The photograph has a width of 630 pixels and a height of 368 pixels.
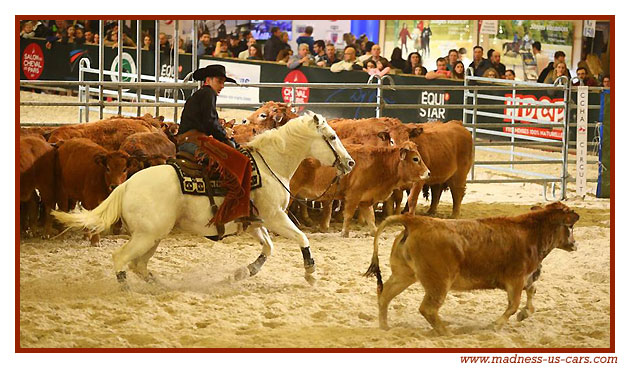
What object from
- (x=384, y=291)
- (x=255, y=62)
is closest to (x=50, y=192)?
(x=384, y=291)

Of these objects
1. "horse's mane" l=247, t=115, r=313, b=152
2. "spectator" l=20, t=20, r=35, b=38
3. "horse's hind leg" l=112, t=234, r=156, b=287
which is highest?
"spectator" l=20, t=20, r=35, b=38

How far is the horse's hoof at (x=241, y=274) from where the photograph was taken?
7680 millimetres

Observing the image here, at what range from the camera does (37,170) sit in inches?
347

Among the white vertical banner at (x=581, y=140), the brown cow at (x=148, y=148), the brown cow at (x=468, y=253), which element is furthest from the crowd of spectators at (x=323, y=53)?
the brown cow at (x=468, y=253)

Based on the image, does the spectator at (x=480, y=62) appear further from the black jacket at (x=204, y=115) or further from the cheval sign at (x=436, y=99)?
the black jacket at (x=204, y=115)

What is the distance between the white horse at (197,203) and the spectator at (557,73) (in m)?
6.69

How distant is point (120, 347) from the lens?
234 inches

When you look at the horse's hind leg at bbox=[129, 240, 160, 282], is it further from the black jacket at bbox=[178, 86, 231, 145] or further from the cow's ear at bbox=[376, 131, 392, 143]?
the cow's ear at bbox=[376, 131, 392, 143]

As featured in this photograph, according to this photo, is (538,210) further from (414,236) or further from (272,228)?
(272,228)

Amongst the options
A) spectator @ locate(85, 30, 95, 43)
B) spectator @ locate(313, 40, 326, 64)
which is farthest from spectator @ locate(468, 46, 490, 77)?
spectator @ locate(85, 30, 95, 43)

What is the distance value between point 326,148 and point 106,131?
2987 millimetres

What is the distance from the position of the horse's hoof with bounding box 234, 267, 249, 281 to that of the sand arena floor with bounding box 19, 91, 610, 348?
6cm

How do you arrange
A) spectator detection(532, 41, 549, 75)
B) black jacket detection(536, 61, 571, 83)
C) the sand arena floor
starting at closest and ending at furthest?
the sand arena floor, black jacket detection(536, 61, 571, 83), spectator detection(532, 41, 549, 75)

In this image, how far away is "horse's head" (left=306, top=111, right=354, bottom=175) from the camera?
7.71 metres
